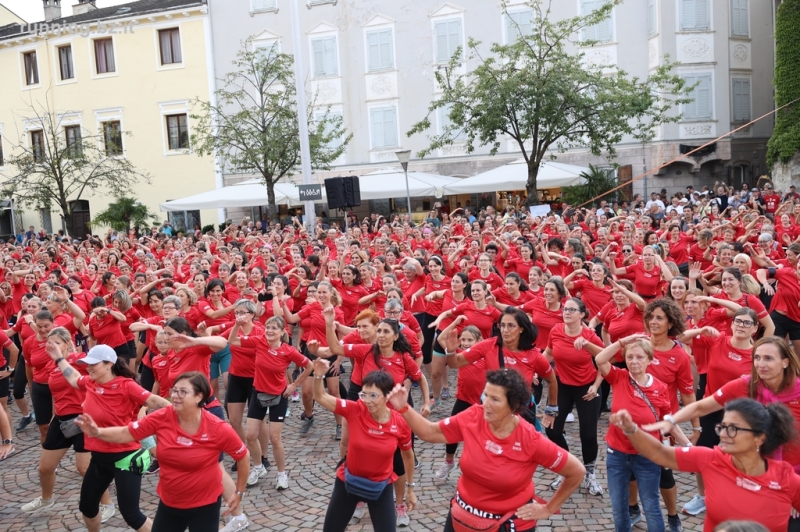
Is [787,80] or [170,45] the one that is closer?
[787,80]

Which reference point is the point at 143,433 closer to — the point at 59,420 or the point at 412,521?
the point at 59,420

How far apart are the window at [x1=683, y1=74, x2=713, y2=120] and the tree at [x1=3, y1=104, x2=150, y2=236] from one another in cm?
2215

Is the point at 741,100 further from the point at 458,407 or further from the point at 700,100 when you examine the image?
the point at 458,407

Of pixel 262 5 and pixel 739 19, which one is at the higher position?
pixel 262 5

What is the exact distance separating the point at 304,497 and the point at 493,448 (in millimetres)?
3283

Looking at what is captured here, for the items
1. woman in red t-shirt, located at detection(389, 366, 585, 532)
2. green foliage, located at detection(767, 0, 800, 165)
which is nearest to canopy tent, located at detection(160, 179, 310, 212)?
green foliage, located at detection(767, 0, 800, 165)

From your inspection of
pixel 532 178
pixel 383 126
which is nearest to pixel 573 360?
pixel 532 178

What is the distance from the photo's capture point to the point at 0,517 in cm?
689

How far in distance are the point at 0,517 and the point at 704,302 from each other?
A: 711 cm

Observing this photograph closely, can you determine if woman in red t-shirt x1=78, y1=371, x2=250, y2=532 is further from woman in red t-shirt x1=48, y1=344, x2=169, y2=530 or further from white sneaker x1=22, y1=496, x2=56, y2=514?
white sneaker x1=22, y1=496, x2=56, y2=514

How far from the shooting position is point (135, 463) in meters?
5.58

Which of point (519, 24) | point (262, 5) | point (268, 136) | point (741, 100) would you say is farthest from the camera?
point (262, 5)

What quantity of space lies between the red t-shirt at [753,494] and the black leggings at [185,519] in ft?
10.2

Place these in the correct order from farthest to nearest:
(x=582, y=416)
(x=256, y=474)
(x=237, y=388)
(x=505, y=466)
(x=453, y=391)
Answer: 1. (x=453, y=391)
2. (x=237, y=388)
3. (x=256, y=474)
4. (x=582, y=416)
5. (x=505, y=466)
